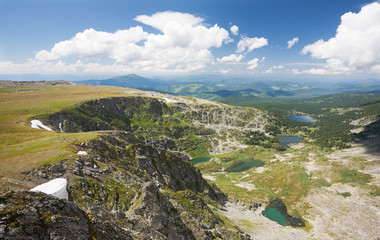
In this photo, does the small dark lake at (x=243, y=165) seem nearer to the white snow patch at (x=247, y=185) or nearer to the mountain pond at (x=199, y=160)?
the mountain pond at (x=199, y=160)

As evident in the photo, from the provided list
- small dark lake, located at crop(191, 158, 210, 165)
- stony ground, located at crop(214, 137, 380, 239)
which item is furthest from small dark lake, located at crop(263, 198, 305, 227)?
small dark lake, located at crop(191, 158, 210, 165)

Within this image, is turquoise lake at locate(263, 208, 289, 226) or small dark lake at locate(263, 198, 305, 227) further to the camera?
turquoise lake at locate(263, 208, 289, 226)

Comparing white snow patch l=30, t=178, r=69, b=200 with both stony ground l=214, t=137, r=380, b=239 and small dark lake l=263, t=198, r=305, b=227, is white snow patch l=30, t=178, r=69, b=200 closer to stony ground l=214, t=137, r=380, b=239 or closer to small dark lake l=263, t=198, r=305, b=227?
stony ground l=214, t=137, r=380, b=239

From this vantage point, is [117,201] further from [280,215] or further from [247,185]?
[247,185]

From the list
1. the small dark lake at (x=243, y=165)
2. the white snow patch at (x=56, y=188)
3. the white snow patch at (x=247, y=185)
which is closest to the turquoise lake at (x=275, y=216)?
the white snow patch at (x=247, y=185)

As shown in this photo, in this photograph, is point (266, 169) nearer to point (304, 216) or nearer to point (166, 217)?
point (304, 216)

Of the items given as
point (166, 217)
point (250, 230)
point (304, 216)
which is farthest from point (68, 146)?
point (304, 216)
